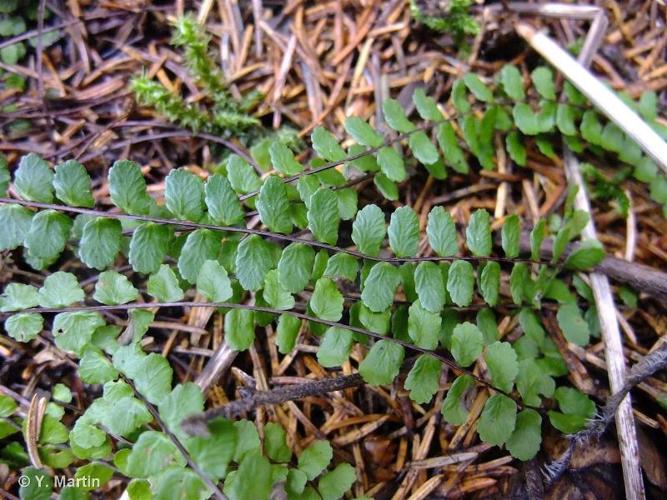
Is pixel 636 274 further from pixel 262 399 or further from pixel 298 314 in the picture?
pixel 262 399

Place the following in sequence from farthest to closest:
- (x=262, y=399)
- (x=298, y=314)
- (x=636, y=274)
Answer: (x=636, y=274)
(x=298, y=314)
(x=262, y=399)

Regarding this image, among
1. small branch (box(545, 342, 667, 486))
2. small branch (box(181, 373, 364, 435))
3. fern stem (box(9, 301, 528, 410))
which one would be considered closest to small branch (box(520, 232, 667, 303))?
small branch (box(545, 342, 667, 486))

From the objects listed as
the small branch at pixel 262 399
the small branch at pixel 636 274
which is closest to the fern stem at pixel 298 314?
the small branch at pixel 262 399

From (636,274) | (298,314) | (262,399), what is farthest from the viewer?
(636,274)

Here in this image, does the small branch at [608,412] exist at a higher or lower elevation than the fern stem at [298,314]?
lower

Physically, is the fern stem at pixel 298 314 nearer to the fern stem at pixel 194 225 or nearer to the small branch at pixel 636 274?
the fern stem at pixel 194 225

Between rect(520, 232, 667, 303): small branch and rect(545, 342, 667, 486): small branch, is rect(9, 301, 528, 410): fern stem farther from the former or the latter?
rect(520, 232, 667, 303): small branch

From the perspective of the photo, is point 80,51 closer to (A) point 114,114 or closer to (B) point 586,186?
(A) point 114,114

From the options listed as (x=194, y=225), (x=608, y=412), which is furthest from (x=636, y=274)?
(x=194, y=225)
